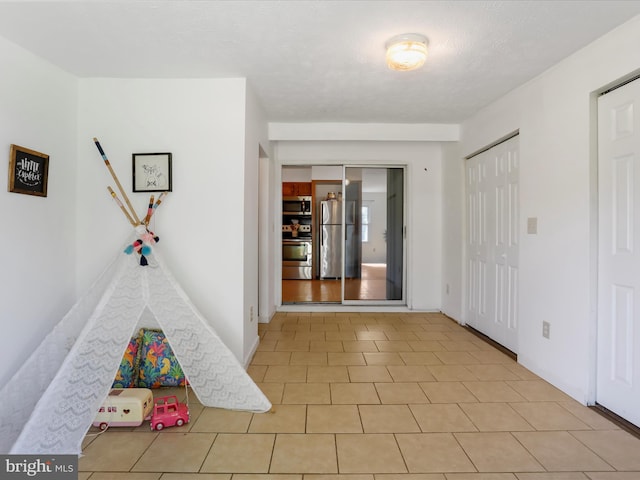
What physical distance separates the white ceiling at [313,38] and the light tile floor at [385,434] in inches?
89.5

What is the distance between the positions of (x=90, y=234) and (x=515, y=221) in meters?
3.51

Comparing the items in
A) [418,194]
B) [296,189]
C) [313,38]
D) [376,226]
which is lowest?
[376,226]

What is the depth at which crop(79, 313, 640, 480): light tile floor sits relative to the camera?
5.41ft

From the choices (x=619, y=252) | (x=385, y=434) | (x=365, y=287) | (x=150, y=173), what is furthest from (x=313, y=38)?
(x=365, y=287)

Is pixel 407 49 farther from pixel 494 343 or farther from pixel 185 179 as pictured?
pixel 494 343

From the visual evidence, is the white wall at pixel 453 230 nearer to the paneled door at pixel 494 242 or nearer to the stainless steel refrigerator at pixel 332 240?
the paneled door at pixel 494 242

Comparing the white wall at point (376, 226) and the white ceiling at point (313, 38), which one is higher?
the white ceiling at point (313, 38)

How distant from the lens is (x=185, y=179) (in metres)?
2.72

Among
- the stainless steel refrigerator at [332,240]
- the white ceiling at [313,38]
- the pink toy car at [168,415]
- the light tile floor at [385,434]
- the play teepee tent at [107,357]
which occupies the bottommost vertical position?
the light tile floor at [385,434]

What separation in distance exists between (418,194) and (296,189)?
3.33 meters

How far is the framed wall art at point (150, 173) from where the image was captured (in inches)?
106

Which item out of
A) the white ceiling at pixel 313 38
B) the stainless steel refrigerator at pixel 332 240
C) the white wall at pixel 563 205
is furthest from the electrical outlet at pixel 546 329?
the stainless steel refrigerator at pixel 332 240

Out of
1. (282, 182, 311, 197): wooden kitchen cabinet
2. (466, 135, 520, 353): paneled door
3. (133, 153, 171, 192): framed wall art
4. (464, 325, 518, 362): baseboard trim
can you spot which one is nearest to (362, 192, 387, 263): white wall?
(466, 135, 520, 353): paneled door

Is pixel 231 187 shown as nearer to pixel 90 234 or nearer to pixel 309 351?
pixel 90 234
